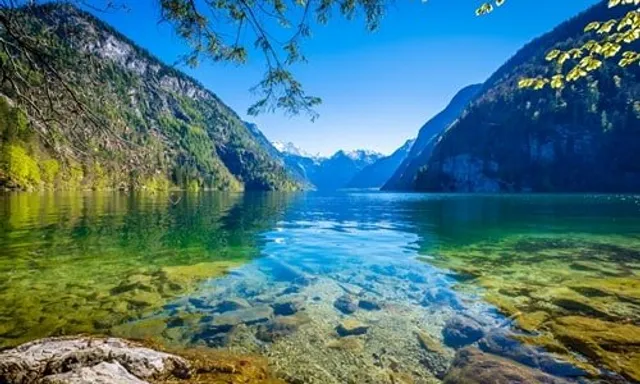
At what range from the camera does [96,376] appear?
19.1 ft

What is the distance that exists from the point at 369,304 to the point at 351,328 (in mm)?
2408

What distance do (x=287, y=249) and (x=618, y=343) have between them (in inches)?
712

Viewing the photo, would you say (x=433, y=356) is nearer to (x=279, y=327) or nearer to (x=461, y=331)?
(x=461, y=331)

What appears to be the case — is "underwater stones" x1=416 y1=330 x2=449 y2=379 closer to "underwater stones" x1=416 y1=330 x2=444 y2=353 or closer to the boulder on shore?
"underwater stones" x1=416 y1=330 x2=444 y2=353

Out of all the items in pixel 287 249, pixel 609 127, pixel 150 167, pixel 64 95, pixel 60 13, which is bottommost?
pixel 287 249

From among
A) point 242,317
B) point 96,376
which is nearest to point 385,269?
point 242,317

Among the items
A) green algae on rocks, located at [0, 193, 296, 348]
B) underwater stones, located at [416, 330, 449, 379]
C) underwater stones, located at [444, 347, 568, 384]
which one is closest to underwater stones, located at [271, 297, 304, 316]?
green algae on rocks, located at [0, 193, 296, 348]

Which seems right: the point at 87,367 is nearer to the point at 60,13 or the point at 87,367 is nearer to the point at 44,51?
the point at 44,51

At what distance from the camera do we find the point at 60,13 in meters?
5.26

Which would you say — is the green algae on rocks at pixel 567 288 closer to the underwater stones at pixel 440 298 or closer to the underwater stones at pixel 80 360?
the underwater stones at pixel 440 298

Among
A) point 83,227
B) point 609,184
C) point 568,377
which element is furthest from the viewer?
point 609,184

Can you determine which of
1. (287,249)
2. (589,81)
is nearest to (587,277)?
(287,249)

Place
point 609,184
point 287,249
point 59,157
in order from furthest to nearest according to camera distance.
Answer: point 609,184 → point 287,249 → point 59,157

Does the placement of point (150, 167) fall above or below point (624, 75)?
below
